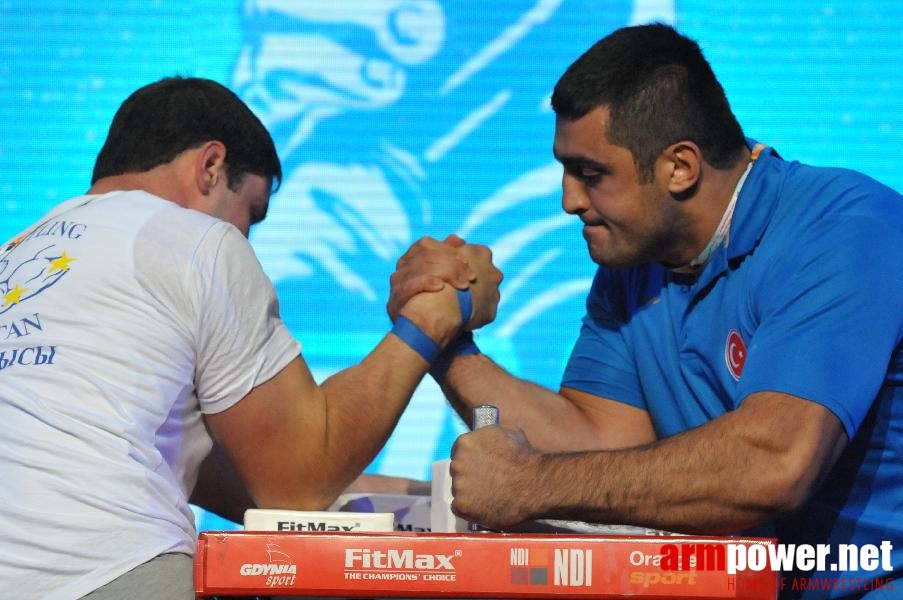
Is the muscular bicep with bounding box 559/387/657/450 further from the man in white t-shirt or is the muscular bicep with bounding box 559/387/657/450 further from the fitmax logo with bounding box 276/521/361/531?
the fitmax logo with bounding box 276/521/361/531

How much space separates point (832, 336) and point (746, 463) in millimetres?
212

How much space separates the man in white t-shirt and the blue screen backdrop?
1412 millimetres

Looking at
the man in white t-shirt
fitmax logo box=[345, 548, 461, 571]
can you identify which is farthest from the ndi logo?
the man in white t-shirt

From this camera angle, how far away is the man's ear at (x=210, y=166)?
182 centimetres

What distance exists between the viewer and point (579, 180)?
1875mm

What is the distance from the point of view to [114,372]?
1.47 m

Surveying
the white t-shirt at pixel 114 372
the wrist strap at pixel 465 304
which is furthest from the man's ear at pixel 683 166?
the white t-shirt at pixel 114 372

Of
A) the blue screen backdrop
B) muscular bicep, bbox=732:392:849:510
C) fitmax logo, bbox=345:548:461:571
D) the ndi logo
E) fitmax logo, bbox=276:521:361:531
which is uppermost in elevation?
the blue screen backdrop

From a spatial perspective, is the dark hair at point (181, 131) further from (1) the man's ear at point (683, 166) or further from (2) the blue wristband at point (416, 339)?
(1) the man's ear at point (683, 166)

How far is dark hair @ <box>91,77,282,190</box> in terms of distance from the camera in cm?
184

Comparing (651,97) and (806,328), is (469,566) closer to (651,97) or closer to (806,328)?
(806,328)

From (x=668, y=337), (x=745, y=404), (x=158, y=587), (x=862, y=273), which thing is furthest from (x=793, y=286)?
(x=158, y=587)

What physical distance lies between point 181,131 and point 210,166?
0.08 meters

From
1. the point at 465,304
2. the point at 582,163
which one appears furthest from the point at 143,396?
the point at 582,163
